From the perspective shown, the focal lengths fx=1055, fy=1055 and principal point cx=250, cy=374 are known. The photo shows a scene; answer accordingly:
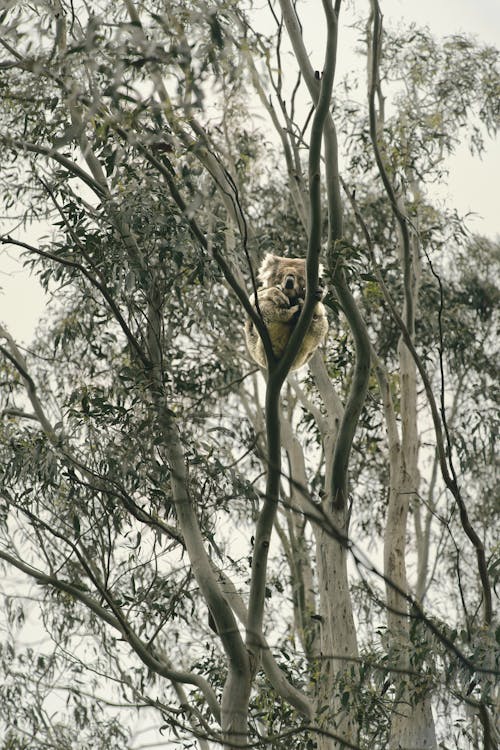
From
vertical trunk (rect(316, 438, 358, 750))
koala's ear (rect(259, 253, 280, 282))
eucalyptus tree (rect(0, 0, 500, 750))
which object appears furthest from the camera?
koala's ear (rect(259, 253, 280, 282))

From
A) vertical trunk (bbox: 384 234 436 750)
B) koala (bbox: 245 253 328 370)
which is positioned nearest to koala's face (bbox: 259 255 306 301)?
koala (bbox: 245 253 328 370)

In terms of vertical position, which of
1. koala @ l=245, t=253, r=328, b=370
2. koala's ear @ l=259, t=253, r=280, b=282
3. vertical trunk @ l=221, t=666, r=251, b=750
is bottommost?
vertical trunk @ l=221, t=666, r=251, b=750

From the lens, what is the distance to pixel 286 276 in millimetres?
6418

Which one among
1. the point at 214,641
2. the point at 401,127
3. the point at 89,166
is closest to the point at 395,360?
the point at 401,127

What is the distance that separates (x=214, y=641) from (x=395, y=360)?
3.21 meters

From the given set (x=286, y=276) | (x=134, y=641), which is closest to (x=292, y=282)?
(x=286, y=276)

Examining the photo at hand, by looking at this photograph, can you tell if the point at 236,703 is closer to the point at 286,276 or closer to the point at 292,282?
the point at 292,282

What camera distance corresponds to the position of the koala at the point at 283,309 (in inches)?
232

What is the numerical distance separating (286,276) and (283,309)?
55 cm

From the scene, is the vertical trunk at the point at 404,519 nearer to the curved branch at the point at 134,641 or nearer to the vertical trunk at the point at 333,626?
the vertical trunk at the point at 333,626

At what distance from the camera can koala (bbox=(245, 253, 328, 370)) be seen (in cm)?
589

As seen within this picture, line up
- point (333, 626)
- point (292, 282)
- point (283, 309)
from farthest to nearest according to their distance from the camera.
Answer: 1. point (333, 626)
2. point (292, 282)
3. point (283, 309)

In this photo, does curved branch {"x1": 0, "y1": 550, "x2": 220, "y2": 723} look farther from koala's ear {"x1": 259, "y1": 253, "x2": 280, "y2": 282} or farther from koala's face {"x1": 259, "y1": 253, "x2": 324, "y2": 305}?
koala's ear {"x1": 259, "y1": 253, "x2": 280, "y2": 282}

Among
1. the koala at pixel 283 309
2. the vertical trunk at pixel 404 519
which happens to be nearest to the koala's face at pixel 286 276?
the koala at pixel 283 309
